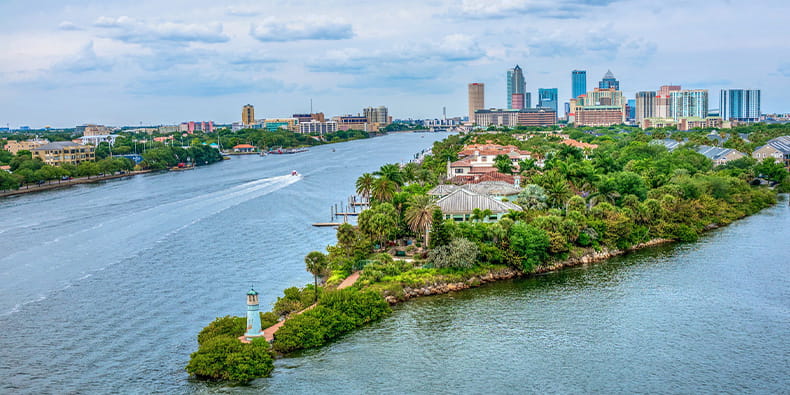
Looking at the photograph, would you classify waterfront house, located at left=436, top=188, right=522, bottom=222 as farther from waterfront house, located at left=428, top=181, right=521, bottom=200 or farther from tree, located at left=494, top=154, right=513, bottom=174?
tree, located at left=494, top=154, right=513, bottom=174

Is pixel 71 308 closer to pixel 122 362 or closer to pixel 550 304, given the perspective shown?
pixel 122 362

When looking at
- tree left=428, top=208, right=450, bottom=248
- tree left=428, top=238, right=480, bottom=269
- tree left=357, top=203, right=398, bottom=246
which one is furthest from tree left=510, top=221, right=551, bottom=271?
tree left=357, top=203, right=398, bottom=246

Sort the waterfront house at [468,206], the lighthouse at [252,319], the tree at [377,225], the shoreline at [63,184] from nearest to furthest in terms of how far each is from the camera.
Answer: the lighthouse at [252,319] → the tree at [377,225] → the waterfront house at [468,206] → the shoreline at [63,184]

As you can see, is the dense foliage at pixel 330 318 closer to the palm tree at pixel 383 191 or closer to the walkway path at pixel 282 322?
the walkway path at pixel 282 322

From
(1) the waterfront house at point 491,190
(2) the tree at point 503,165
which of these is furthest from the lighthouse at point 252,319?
(2) the tree at point 503,165

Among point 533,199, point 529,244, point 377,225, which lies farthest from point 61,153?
point 529,244

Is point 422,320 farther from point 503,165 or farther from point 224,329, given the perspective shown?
point 503,165

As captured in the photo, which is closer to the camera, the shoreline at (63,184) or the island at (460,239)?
the island at (460,239)
